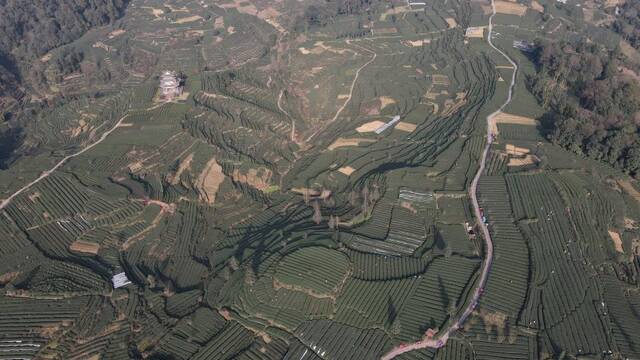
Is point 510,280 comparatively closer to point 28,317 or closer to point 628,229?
point 628,229

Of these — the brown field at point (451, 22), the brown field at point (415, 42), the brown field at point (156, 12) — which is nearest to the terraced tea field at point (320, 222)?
the brown field at point (415, 42)

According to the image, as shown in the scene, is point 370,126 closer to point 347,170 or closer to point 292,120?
point 347,170

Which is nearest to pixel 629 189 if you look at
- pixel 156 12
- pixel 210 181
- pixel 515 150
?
pixel 515 150

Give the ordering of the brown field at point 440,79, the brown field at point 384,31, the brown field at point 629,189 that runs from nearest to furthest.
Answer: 1. the brown field at point 629,189
2. the brown field at point 440,79
3. the brown field at point 384,31

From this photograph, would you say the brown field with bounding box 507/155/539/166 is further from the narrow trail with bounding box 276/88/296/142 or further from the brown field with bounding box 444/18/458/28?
the brown field with bounding box 444/18/458/28

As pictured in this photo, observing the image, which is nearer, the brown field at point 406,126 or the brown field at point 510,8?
the brown field at point 406,126

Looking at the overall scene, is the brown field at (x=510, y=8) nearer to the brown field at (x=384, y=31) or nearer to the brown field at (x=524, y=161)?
the brown field at (x=384, y=31)
